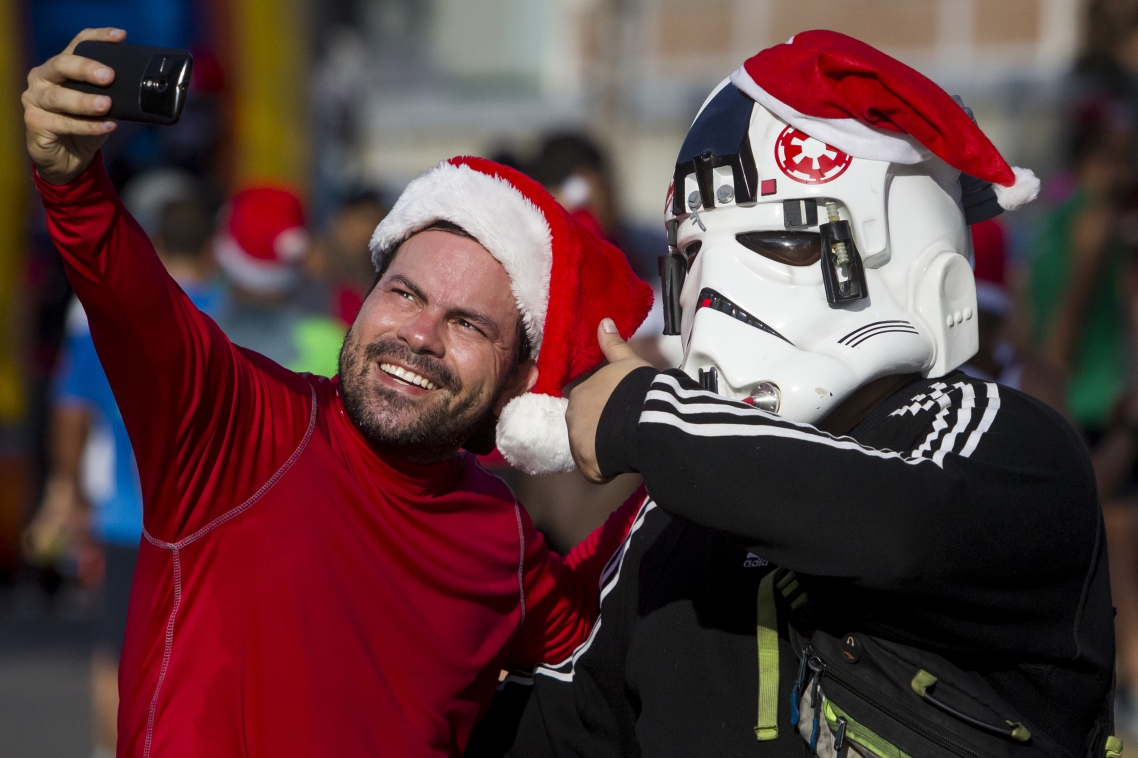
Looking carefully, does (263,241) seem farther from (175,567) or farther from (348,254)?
(175,567)

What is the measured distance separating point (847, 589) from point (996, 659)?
24cm

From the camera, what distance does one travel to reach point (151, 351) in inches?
77.4

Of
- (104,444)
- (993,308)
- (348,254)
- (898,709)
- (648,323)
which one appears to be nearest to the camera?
(898,709)

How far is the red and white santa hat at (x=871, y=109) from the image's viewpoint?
2.01m

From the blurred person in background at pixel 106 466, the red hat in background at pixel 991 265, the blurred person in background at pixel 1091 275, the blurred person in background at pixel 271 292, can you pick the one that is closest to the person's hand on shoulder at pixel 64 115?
the blurred person in background at pixel 106 466

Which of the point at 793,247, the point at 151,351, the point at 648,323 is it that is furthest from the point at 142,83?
the point at 648,323

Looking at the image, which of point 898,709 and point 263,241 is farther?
point 263,241

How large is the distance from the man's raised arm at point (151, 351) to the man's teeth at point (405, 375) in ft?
0.52

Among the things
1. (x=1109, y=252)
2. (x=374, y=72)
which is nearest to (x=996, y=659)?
(x=1109, y=252)

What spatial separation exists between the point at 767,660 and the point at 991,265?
8.84 ft

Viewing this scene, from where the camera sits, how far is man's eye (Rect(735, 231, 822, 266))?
81.4 inches

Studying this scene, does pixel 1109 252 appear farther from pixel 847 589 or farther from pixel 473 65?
pixel 473 65

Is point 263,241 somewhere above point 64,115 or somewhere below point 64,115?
below

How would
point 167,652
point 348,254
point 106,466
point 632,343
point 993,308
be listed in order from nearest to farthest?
point 167,652, point 632,343, point 993,308, point 106,466, point 348,254
